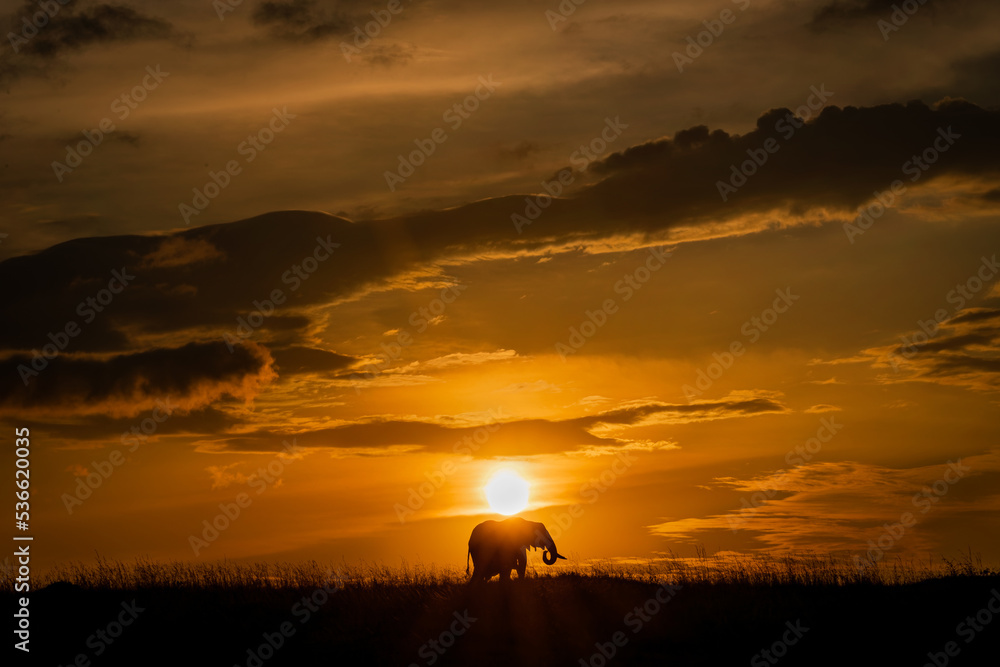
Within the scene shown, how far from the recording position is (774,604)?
2056cm

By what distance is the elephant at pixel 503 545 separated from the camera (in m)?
23.5

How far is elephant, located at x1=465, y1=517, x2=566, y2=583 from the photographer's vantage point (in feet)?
77.3

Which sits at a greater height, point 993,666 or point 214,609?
point 214,609

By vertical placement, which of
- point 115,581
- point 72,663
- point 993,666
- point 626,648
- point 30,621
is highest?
point 115,581

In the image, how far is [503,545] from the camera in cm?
2384

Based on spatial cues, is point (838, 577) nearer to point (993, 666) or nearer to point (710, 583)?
point (710, 583)

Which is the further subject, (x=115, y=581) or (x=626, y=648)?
(x=115, y=581)

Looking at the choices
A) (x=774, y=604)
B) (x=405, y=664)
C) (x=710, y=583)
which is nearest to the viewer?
(x=405, y=664)

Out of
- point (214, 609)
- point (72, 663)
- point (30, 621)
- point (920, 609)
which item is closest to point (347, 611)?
point (214, 609)

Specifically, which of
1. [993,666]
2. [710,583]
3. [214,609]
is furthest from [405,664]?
[993,666]

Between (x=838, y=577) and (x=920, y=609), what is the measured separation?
14.2 ft

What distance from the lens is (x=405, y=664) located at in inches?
674

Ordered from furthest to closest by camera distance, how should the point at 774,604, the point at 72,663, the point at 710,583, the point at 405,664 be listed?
the point at 710,583 → the point at 774,604 → the point at 72,663 → the point at 405,664

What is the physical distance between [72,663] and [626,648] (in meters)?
11.1
